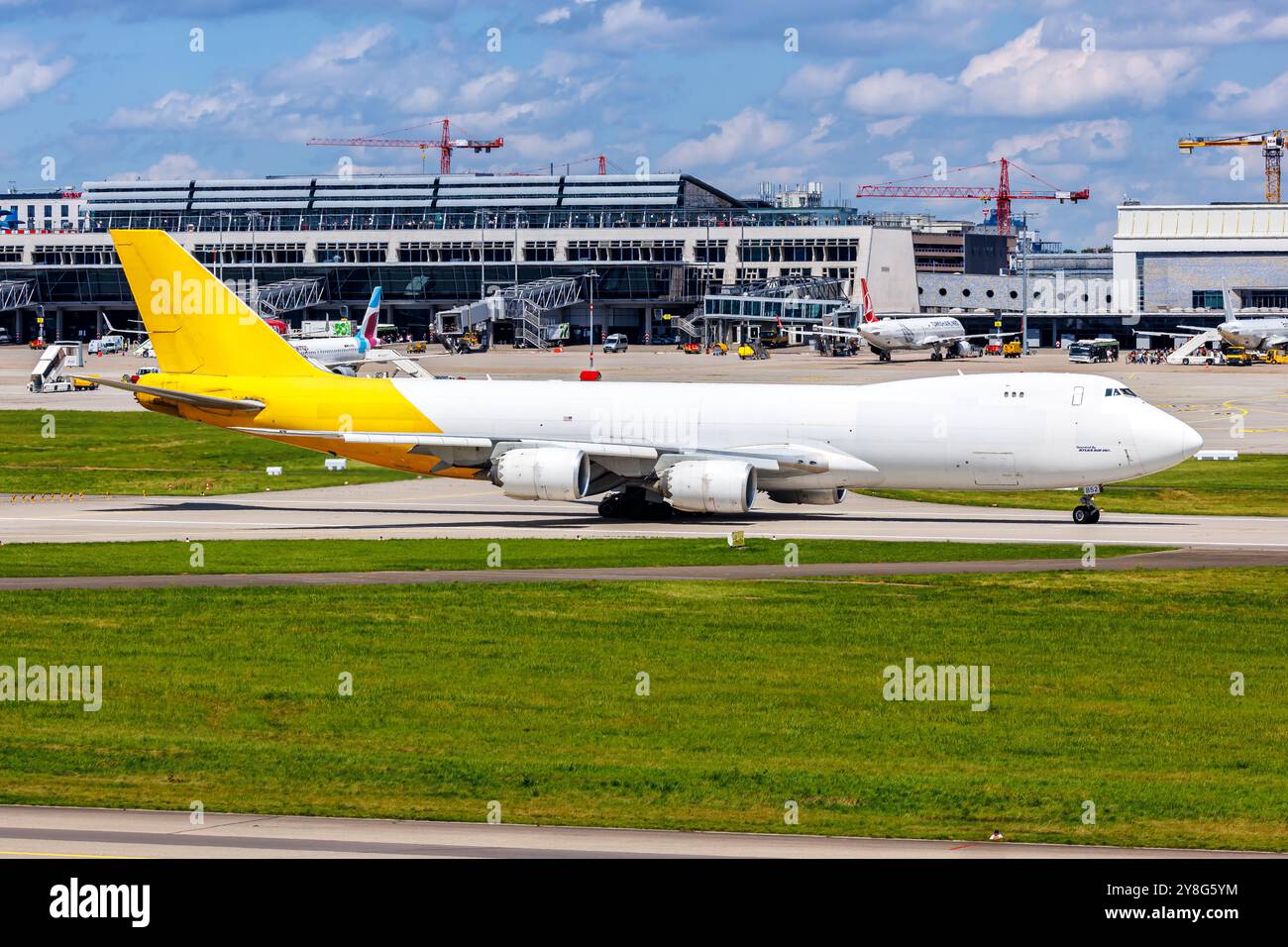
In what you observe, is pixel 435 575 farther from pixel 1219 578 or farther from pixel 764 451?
pixel 1219 578

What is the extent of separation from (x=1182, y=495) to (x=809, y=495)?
16.5 meters

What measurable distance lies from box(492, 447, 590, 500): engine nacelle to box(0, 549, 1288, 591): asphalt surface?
9685 millimetres

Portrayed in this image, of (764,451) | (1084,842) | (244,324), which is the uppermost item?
(244,324)

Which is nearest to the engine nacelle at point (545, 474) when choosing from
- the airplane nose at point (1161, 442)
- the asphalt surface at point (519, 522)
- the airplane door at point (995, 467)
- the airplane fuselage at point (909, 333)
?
the asphalt surface at point (519, 522)

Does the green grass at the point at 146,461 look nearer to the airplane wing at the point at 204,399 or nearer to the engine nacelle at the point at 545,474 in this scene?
the airplane wing at the point at 204,399

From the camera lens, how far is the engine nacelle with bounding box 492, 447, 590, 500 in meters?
54.2

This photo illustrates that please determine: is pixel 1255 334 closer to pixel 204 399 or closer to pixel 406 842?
pixel 204 399

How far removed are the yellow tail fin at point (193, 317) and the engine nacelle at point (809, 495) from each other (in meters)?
18.1

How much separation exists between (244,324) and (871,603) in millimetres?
30060

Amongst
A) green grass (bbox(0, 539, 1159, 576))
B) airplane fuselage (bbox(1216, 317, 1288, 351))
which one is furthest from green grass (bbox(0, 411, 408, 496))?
airplane fuselage (bbox(1216, 317, 1288, 351))

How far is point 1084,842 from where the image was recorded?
20.4m

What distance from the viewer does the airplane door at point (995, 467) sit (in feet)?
174

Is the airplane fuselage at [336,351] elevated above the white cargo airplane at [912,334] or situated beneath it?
situated beneath
